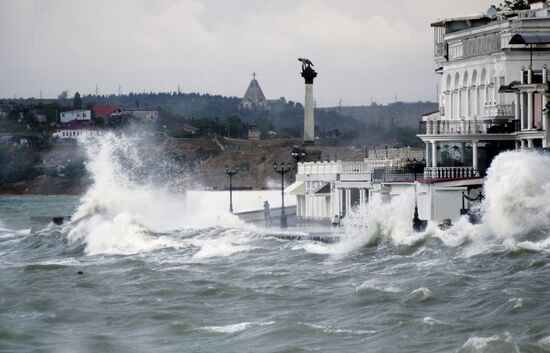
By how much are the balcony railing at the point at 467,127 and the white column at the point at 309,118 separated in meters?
27.6

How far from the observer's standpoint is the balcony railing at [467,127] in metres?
56.0

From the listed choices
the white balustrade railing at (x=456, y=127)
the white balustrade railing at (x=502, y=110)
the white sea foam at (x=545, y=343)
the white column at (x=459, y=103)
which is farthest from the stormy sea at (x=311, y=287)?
the white column at (x=459, y=103)

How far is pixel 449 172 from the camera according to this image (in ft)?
184

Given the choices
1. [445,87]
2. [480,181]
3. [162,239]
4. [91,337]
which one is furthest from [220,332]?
[445,87]

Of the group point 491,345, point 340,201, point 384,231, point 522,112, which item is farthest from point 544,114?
point 491,345

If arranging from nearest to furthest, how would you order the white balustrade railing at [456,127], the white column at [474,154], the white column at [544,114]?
the white column at [544,114]
the white column at [474,154]
the white balustrade railing at [456,127]

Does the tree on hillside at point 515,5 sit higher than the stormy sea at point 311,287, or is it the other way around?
the tree on hillside at point 515,5

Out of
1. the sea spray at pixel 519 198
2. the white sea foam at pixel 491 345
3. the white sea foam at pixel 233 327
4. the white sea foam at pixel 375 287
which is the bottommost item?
the white sea foam at pixel 233 327

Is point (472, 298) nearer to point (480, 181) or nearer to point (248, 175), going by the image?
point (480, 181)

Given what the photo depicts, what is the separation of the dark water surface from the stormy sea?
2.2 inches

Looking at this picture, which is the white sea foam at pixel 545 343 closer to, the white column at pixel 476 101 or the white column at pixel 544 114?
the white column at pixel 544 114

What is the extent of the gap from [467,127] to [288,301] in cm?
2178

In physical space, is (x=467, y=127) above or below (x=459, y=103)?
below

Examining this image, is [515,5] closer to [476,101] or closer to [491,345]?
[476,101]
